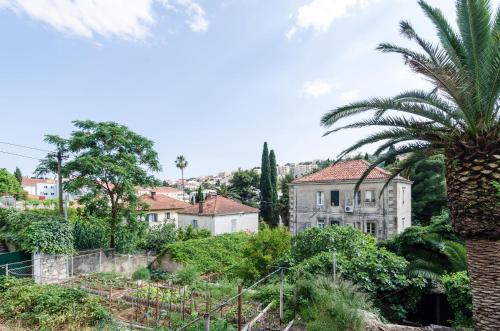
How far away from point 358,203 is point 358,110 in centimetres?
1710

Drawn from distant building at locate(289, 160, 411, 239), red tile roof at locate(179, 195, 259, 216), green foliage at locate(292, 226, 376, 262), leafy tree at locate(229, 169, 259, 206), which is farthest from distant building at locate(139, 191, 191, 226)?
green foliage at locate(292, 226, 376, 262)

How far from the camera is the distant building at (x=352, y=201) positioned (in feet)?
71.6

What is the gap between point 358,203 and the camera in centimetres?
2292

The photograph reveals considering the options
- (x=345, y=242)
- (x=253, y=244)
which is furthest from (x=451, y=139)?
(x=253, y=244)

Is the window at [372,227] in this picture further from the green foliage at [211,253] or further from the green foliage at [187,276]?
the green foliage at [187,276]

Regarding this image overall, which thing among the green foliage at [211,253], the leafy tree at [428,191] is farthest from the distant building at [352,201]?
the green foliage at [211,253]

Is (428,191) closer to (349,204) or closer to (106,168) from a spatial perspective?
(349,204)

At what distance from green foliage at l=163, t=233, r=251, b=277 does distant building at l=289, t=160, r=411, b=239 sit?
642 centimetres

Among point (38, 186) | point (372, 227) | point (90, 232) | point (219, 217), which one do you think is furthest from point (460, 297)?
point (38, 186)

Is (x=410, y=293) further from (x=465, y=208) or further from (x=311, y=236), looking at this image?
(x=465, y=208)

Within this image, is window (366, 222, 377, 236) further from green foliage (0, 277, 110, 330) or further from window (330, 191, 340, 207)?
green foliage (0, 277, 110, 330)

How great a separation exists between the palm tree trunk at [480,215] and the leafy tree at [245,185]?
151 feet

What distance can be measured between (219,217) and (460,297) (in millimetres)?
22123

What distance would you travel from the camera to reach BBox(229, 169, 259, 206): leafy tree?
52125 mm
